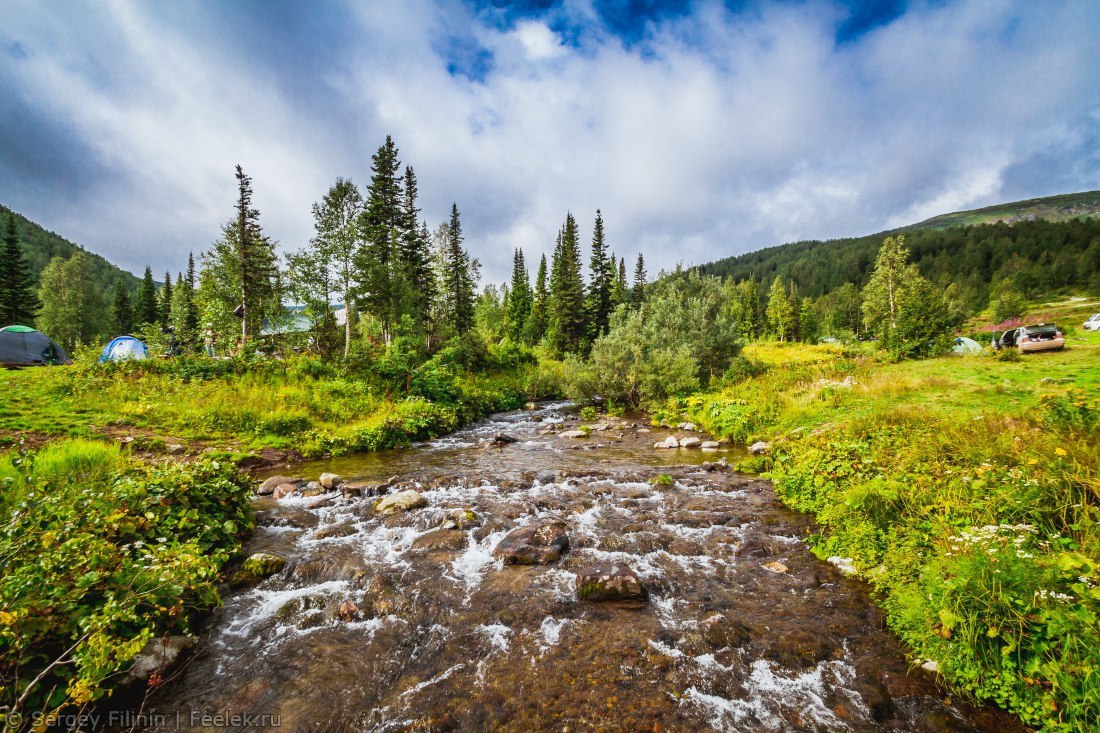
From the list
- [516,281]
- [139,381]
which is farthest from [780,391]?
[516,281]

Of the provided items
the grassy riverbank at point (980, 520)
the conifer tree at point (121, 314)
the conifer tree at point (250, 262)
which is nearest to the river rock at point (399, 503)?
the grassy riverbank at point (980, 520)

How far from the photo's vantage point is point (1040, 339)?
19.5m

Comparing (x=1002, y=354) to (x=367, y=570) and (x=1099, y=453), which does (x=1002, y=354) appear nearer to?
(x=1099, y=453)

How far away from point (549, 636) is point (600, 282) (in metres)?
46.3

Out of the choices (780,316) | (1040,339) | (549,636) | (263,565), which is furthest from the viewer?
(780,316)

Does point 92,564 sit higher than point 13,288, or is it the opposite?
point 13,288

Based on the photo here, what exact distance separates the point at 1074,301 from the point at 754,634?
132m

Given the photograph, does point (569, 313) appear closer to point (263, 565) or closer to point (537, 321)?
point (537, 321)

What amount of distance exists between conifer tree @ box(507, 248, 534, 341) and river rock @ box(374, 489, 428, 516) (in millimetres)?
46904

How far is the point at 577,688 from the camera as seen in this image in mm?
4305

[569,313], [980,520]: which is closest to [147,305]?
[569,313]

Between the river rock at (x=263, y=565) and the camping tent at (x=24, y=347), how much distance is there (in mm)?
33066

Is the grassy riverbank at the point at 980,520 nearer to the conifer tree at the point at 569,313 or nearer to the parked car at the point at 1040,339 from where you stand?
the parked car at the point at 1040,339

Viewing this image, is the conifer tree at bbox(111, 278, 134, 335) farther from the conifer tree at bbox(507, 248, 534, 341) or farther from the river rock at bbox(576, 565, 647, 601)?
the river rock at bbox(576, 565, 647, 601)
